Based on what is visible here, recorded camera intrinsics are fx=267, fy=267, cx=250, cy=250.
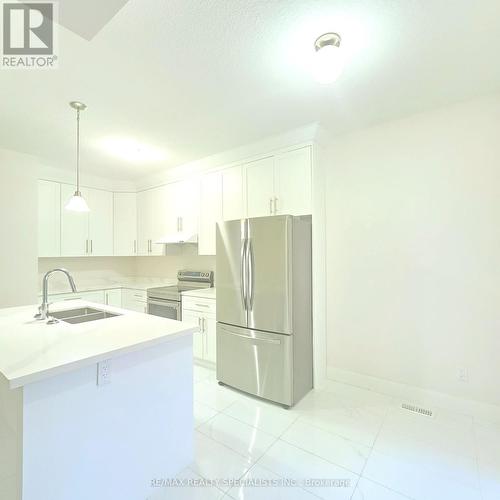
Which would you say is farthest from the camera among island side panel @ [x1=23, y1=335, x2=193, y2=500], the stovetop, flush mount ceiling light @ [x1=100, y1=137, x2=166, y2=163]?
the stovetop

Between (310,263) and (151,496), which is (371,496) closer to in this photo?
(151,496)

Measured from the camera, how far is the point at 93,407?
1301 millimetres

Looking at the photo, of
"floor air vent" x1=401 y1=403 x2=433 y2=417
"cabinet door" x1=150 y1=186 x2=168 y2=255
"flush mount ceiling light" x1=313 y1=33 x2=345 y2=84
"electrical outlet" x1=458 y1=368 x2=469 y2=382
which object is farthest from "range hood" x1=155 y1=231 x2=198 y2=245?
"electrical outlet" x1=458 y1=368 x2=469 y2=382

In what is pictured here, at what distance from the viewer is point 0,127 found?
252cm

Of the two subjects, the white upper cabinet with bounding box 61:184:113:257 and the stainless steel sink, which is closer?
the stainless steel sink

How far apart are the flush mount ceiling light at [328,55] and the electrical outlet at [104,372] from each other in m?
1.96

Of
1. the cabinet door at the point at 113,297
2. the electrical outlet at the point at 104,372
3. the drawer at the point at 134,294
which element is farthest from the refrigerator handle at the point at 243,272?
the cabinet door at the point at 113,297

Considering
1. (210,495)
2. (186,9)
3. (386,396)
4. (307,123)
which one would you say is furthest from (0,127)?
(386,396)

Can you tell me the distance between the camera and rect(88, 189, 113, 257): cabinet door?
4.14 metres

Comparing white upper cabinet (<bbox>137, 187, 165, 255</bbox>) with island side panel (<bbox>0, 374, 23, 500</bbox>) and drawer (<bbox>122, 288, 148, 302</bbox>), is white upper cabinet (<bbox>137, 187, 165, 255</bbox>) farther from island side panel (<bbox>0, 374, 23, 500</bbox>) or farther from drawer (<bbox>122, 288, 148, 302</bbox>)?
island side panel (<bbox>0, 374, 23, 500</bbox>)

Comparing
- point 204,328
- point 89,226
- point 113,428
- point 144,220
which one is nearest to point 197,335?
point 204,328

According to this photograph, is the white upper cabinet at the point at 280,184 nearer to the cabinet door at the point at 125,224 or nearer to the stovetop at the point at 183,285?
the stovetop at the point at 183,285

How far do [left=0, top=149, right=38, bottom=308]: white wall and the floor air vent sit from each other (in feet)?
13.3

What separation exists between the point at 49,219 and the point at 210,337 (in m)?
2.77
